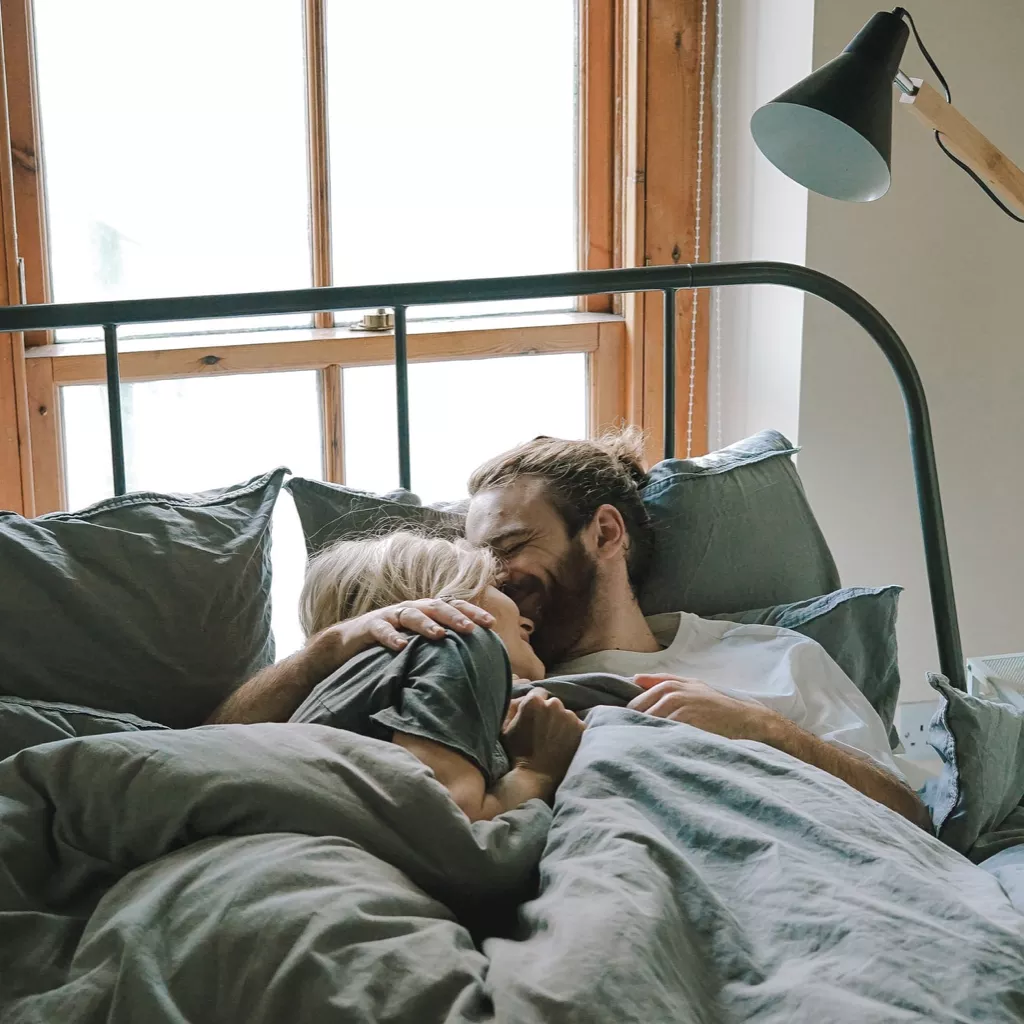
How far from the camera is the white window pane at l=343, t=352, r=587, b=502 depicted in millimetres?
2498

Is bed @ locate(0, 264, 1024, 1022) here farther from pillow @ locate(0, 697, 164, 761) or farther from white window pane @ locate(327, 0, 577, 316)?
white window pane @ locate(327, 0, 577, 316)

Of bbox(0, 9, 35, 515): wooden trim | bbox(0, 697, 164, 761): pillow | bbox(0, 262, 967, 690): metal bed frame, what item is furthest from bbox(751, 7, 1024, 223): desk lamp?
bbox(0, 9, 35, 515): wooden trim

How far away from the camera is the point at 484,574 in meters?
1.34

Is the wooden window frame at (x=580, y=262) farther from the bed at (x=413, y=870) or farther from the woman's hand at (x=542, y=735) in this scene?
the woman's hand at (x=542, y=735)

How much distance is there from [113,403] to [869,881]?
1073 millimetres

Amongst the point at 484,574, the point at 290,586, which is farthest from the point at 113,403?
the point at 290,586

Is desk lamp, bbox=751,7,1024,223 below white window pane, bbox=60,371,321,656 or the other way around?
the other way around

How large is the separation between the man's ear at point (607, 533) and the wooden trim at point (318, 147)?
1.00 meters

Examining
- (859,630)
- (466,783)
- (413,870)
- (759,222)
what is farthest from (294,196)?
(413,870)

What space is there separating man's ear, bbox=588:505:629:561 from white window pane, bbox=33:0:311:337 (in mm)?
1087

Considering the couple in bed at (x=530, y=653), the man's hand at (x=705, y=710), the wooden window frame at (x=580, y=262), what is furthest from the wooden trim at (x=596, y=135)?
the man's hand at (x=705, y=710)

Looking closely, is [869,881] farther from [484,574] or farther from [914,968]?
[484,574]

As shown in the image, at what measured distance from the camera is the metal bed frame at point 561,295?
1.55 meters

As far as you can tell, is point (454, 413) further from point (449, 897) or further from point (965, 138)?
point (449, 897)
